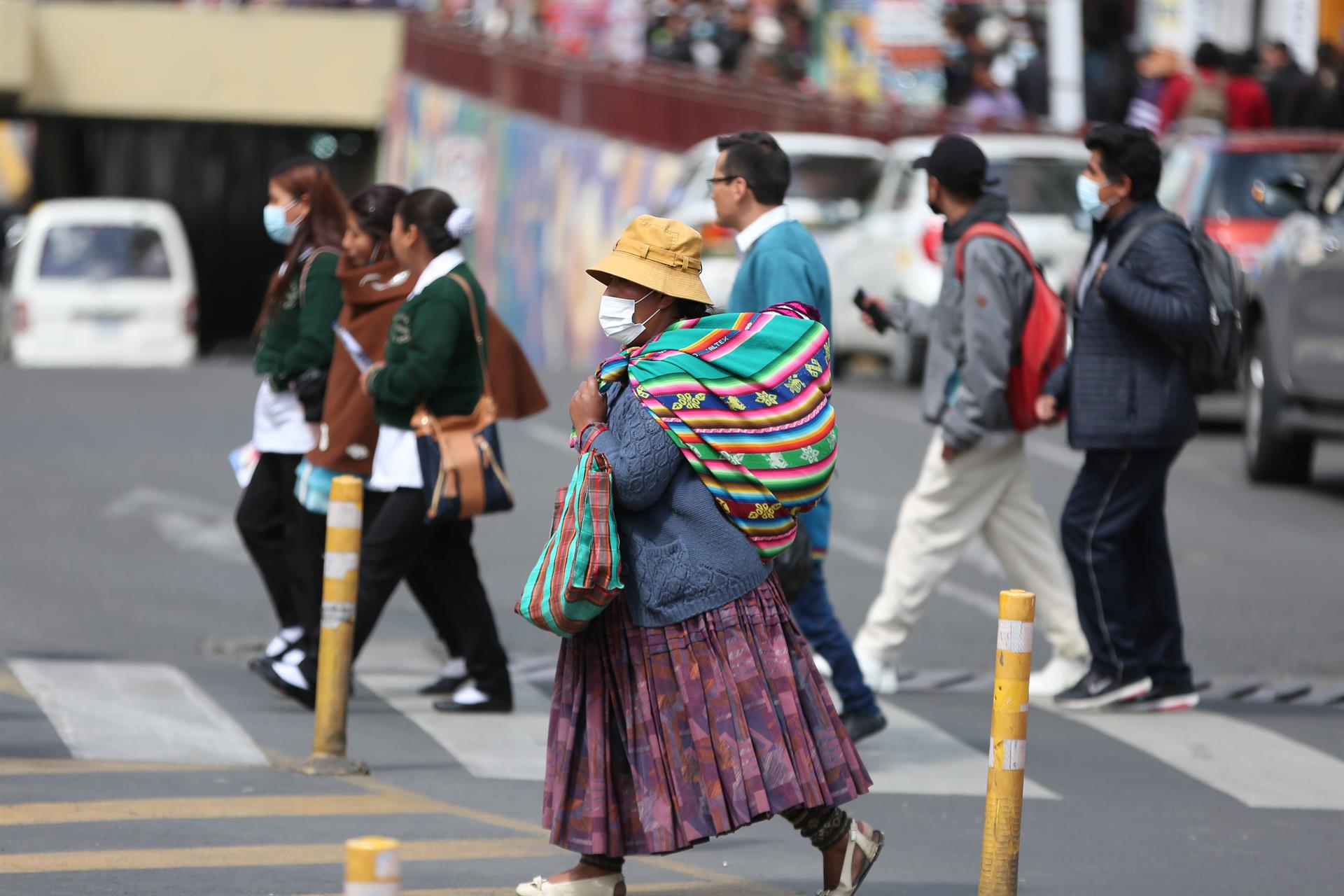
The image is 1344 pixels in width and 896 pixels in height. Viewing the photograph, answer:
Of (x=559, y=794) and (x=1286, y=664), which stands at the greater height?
(x=559, y=794)

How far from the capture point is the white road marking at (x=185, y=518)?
11.4m

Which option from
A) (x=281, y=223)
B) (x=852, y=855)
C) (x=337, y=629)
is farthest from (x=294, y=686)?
(x=852, y=855)

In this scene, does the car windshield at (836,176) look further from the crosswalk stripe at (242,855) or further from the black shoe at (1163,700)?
the crosswalk stripe at (242,855)

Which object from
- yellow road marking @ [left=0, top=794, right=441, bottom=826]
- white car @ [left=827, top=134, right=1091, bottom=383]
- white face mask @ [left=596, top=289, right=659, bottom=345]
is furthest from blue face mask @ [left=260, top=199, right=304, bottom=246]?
white car @ [left=827, top=134, right=1091, bottom=383]

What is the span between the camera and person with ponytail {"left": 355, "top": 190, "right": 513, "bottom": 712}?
7414mm

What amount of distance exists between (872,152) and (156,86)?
17977 millimetres

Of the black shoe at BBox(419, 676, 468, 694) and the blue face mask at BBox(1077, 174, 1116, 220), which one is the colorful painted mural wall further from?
the blue face mask at BBox(1077, 174, 1116, 220)

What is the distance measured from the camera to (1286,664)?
31.0 ft

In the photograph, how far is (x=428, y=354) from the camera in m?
7.38

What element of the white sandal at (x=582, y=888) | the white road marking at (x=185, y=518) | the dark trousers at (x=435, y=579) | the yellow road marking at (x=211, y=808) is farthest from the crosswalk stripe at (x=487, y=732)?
the white road marking at (x=185, y=518)

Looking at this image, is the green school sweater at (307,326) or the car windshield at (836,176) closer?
the green school sweater at (307,326)

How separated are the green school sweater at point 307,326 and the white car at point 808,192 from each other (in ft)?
32.0

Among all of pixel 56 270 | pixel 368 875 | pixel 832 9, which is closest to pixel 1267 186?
pixel 368 875

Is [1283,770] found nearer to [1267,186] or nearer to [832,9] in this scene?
[1267,186]
